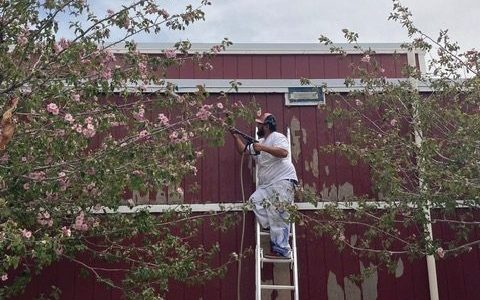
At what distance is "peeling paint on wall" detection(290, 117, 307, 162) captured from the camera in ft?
27.0

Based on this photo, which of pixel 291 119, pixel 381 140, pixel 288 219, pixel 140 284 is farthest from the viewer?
pixel 291 119

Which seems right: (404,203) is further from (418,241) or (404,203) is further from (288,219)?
(288,219)

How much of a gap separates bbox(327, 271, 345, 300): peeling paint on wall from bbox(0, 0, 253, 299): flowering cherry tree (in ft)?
5.19

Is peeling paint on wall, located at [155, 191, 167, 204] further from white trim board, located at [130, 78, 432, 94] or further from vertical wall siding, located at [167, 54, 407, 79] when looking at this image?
vertical wall siding, located at [167, 54, 407, 79]

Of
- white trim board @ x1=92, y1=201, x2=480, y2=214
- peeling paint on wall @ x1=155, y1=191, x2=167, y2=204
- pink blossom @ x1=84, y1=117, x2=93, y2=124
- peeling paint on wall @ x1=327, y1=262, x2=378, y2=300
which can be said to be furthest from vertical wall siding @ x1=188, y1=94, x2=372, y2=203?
pink blossom @ x1=84, y1=117, x2=93, y2=124

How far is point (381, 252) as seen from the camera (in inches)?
283

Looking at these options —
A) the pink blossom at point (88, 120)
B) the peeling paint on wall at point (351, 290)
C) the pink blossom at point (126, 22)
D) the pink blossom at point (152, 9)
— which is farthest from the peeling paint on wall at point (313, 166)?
the pink blossom at point (88, 120)

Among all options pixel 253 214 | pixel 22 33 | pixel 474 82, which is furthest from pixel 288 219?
pixel 22 33

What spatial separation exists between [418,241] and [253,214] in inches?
76.4

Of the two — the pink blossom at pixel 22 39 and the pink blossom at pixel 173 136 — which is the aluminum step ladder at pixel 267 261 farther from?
the pink blossom at pixel 22 39

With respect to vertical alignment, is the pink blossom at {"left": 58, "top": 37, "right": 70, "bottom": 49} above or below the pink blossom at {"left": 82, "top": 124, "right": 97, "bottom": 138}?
above

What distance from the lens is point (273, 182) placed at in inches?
295

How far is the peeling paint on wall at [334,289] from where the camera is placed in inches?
303

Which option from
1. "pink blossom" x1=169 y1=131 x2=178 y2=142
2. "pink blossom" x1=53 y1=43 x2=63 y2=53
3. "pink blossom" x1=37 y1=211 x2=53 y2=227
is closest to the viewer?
"pink blossom" x1=37 y1=211 x2=53 y2=227
